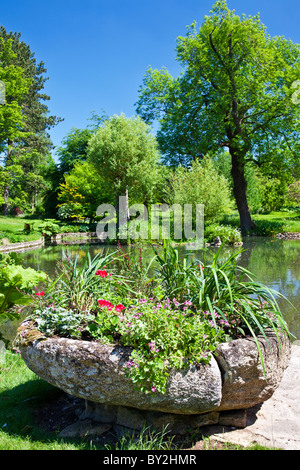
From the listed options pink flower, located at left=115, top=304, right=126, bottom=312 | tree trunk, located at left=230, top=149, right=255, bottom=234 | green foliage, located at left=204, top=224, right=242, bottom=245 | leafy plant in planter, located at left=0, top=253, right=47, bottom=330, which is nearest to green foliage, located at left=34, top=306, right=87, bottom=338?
pink flower, located at left=115, top=304, right=126, bottom=312

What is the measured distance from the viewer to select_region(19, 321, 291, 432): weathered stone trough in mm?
2260

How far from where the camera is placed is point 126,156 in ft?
67.4

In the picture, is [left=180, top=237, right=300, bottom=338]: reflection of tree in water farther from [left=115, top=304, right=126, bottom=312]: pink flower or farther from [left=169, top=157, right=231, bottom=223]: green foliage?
[left=169, top=157, right=231, bottom=223]: green foliage

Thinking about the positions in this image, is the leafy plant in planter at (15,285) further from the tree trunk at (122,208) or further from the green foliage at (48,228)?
the green foliage at (48,228)

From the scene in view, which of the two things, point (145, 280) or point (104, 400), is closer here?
point (104, 400)

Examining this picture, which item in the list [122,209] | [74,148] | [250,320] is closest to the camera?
[250,320]

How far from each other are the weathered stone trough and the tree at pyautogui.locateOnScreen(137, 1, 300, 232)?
1704 centimetres

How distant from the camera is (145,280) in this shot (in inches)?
138

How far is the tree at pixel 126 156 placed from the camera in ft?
67.1

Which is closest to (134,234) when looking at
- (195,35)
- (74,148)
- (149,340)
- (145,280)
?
(195,35)

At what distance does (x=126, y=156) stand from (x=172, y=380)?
19187 mm

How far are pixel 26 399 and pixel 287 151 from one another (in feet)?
59.3

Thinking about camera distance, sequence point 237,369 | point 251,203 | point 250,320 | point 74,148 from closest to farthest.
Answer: point 237,369, point 250,320, point 251,203, point 74,148
